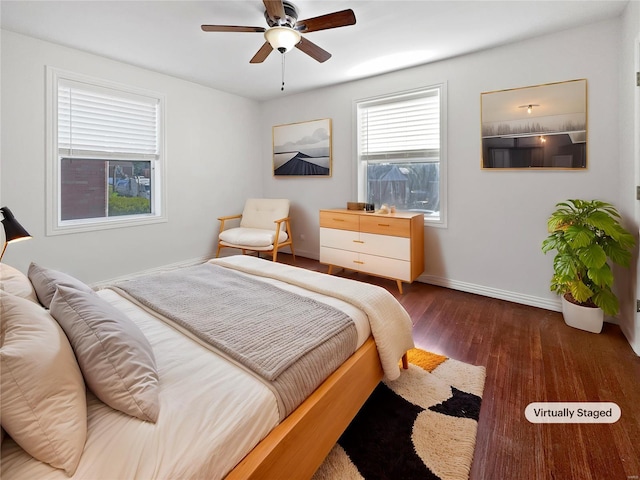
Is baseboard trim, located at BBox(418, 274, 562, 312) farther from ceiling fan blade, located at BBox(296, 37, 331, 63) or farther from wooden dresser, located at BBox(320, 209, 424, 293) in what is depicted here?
ceiling fan blade, located at BBox(296, 37, 331, 63)

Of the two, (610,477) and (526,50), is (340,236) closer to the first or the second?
(526,50)

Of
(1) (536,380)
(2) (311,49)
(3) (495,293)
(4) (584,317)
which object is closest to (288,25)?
(2) (311,49)

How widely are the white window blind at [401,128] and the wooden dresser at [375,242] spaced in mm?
788

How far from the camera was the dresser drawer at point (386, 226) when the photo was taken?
3.36 meters

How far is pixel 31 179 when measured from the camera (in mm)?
3068

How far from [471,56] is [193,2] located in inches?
105

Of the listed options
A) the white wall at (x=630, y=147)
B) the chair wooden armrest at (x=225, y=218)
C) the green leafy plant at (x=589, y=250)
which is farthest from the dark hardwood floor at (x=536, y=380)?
the chair wooden armrest at (x=225, y=218)

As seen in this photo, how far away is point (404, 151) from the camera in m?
3.90

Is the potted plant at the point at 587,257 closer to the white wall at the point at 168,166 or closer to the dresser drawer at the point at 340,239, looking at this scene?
the dresser drawer at the point at 340,239

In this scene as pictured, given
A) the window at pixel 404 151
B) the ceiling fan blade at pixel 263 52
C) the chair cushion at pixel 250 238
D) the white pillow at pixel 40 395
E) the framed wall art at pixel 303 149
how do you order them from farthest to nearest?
the framed wall art at pixel 303 149, the chair cushion at pixel 250 238, the window at pixel 404 151, the ceiling fan blade at pixel 263 52, the white pillow at pixel 40 395

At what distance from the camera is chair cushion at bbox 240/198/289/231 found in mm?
4723

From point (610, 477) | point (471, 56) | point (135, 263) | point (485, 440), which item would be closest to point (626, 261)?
point (610, 477)

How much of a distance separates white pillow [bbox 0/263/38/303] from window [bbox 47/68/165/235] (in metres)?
2.27

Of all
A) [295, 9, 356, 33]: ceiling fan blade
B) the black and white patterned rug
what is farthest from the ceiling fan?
the black and white patterned rug
